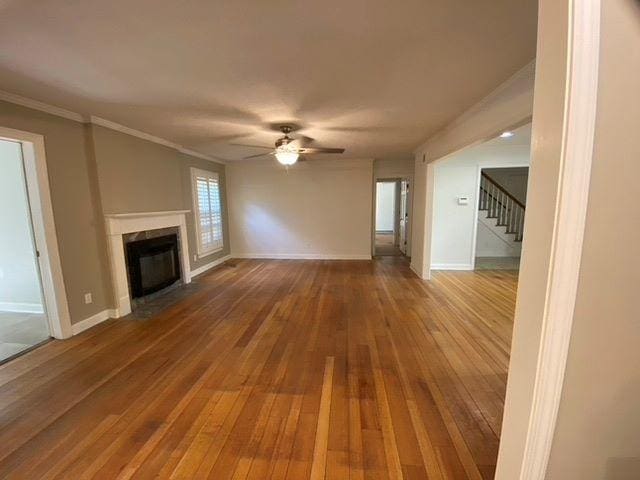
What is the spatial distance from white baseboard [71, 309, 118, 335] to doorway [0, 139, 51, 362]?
0.80 feet

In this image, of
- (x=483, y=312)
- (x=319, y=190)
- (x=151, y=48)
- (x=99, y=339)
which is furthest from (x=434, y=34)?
(x=319, y=190)

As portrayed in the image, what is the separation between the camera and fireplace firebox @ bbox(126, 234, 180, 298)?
153 inches

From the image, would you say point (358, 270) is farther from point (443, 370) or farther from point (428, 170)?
point (443, 370)

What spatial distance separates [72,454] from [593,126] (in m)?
2.81

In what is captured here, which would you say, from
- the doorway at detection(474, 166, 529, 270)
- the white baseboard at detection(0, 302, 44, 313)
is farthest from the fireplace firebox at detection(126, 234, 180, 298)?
the doorway at detection(474, 166, 529, 270)

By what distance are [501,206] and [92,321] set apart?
8.52 m

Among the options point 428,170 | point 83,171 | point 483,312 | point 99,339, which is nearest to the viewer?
point 99,339

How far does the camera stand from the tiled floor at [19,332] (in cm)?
279

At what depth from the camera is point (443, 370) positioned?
7.73 ft

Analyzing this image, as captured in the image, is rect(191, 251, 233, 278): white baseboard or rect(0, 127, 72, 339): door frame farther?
rect(191, 251, 233, 278): white baseboard

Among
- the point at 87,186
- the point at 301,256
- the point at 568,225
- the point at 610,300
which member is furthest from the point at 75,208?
the point at 301,256

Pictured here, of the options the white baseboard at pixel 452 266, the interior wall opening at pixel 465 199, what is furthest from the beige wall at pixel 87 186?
the white baseboard at pixel 452 266

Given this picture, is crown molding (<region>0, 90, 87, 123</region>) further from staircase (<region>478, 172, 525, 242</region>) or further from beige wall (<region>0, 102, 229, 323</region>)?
staircase (<region>478, 172, 525, 242</region>)

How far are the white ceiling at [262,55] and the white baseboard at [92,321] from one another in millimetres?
2391
